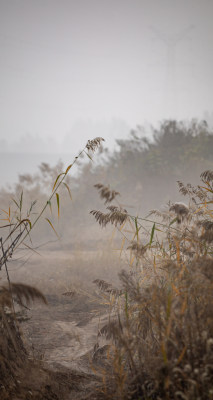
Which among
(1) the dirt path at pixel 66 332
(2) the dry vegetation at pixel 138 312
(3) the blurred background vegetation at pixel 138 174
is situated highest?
(3) the blurred background vegetation at pixel 138 174

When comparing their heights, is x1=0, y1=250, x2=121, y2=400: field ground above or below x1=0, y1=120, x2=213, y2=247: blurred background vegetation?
below

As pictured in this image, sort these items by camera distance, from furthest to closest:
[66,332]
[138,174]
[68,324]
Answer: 1. [138,174]
2. [68,324]
3. [66,332]

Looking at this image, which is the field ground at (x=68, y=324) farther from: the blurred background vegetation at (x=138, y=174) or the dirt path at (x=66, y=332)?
the blurred background vegetation at (x=138, y=174)

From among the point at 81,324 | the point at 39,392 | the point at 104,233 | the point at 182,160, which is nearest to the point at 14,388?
the point at 39,392

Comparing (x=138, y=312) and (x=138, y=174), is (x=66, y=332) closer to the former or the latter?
(x=138, y=312)

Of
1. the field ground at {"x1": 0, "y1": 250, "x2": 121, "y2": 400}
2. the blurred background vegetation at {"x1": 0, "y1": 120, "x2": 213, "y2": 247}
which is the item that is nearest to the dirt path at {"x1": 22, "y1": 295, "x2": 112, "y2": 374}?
the field ground at {"x1": 0, "y1": 250, "x2": 121, "y2": 400}

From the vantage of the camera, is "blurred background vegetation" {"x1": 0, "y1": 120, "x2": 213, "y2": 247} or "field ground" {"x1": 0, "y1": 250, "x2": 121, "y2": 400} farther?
"blurred background vegetation" {"x1": 0, "y1": 120, "x2": 213, "y2": 247}

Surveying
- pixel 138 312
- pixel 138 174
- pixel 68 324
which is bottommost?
pixel 68 324

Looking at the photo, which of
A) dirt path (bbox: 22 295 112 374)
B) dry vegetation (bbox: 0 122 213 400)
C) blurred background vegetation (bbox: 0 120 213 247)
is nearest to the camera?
dry vegetation (bbox: 0 122 213 400)

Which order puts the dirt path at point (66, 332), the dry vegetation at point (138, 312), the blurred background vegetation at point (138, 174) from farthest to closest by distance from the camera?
1. the blurred background vegetation at point (138, 174)
2. the dirt path at point (66, 332)
3. the dry vegetation at point (138, 312)

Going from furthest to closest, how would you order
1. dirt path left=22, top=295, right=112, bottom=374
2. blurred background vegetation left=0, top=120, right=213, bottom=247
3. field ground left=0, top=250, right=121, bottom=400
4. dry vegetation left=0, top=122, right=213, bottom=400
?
blurred background vegetation left=0, top=120, right=213, bottom=247
dirt path left=22, top=295, right=112, bottom=374
field ground left=0, top=250, right=121, bottom=400
dry vegetation left=0, top=122, right=213, bottom=400

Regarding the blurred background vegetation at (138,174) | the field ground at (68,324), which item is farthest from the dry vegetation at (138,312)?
the blurred background vegetation at (138,174)

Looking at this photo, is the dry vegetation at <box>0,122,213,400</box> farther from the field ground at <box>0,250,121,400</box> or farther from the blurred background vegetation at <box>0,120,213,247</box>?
the blurred background vegetation at <box>0,120,213,247</box>

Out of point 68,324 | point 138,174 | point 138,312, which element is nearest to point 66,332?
point 68,324
